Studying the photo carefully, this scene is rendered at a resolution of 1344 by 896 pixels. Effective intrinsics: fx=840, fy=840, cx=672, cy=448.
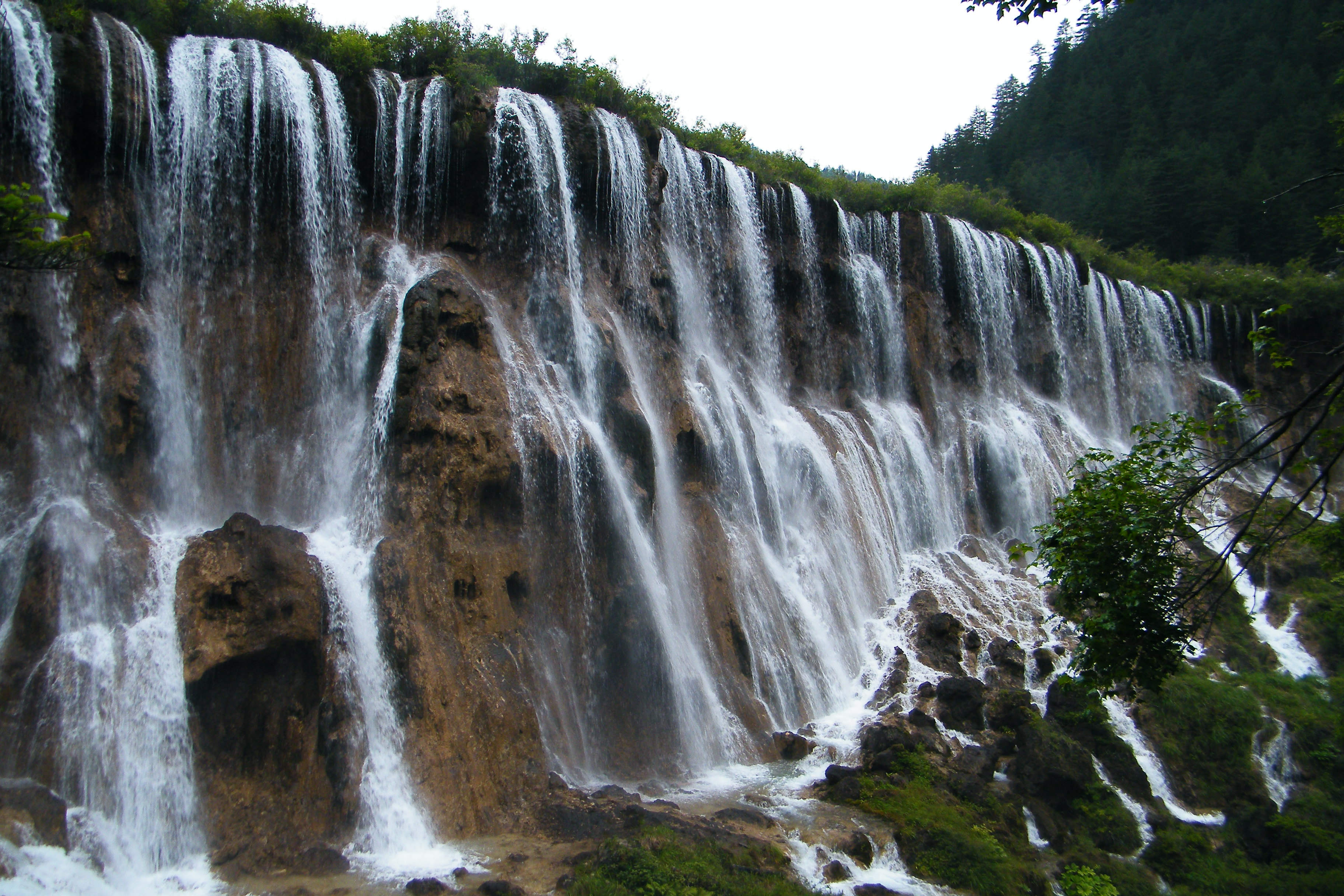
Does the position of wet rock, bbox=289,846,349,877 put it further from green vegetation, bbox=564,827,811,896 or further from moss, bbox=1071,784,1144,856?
moss, bbox=1071,784,1144,856

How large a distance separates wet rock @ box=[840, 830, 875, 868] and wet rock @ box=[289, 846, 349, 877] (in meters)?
5.98

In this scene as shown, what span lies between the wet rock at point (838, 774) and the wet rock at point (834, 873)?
2147mm

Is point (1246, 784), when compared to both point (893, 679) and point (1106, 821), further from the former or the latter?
point (893, 679)

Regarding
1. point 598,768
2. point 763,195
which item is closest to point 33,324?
point 598,768

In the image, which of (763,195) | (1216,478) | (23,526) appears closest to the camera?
(1216,478)

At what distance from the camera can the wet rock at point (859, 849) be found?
10.6 m

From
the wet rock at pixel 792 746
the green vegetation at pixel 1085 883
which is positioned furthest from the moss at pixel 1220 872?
the wet rock at pixel 792 746

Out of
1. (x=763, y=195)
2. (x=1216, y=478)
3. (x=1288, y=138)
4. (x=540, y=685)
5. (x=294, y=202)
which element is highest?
(x=1288, y=138)

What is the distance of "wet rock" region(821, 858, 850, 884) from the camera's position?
10.1 metres

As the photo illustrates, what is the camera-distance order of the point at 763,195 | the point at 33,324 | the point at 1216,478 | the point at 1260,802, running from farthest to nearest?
the point at 763,195 → the point at 1260,802 → the point at 33,324 → the point at 1216,478

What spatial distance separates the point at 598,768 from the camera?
1247 centimetres

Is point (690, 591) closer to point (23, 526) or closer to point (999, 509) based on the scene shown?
point (23, 526)

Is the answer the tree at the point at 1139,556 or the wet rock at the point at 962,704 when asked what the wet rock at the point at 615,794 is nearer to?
the tree at the point at 1139,556

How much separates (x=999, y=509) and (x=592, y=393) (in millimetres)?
13364
